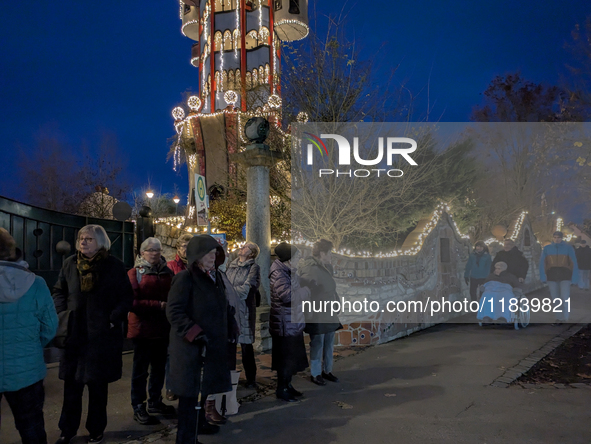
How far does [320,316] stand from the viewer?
5.74 meters

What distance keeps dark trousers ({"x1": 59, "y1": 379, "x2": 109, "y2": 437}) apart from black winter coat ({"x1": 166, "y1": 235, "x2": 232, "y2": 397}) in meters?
0.70

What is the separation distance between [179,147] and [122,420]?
2232cm

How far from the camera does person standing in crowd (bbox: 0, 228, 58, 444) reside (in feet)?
10.4

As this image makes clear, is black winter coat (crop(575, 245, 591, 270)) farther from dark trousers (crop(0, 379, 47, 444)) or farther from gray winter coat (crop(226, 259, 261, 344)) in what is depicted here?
dark trousers (crop(0, 379, 47, 444))

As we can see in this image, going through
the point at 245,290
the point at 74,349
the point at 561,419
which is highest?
the point at 245,290

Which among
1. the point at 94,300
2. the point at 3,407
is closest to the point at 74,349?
the point at 94,300

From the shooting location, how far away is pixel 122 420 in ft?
14.8

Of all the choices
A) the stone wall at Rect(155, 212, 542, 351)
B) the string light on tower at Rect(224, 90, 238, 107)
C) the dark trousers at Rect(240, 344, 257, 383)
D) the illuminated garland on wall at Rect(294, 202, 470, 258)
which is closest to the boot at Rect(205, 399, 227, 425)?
the dark trousers at Rect(240, 344, 257, 383)

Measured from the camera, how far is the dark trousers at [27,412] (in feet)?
10.6

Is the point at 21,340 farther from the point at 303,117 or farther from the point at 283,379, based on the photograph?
the point at 303,117

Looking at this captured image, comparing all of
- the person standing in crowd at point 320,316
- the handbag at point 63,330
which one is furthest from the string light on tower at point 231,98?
the handbag at point 63,330

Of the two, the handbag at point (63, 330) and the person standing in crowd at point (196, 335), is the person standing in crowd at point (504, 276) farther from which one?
the handbag at point (63, 330)

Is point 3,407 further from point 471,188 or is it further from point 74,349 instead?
point 471,188

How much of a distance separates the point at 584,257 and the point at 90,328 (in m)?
13.0
